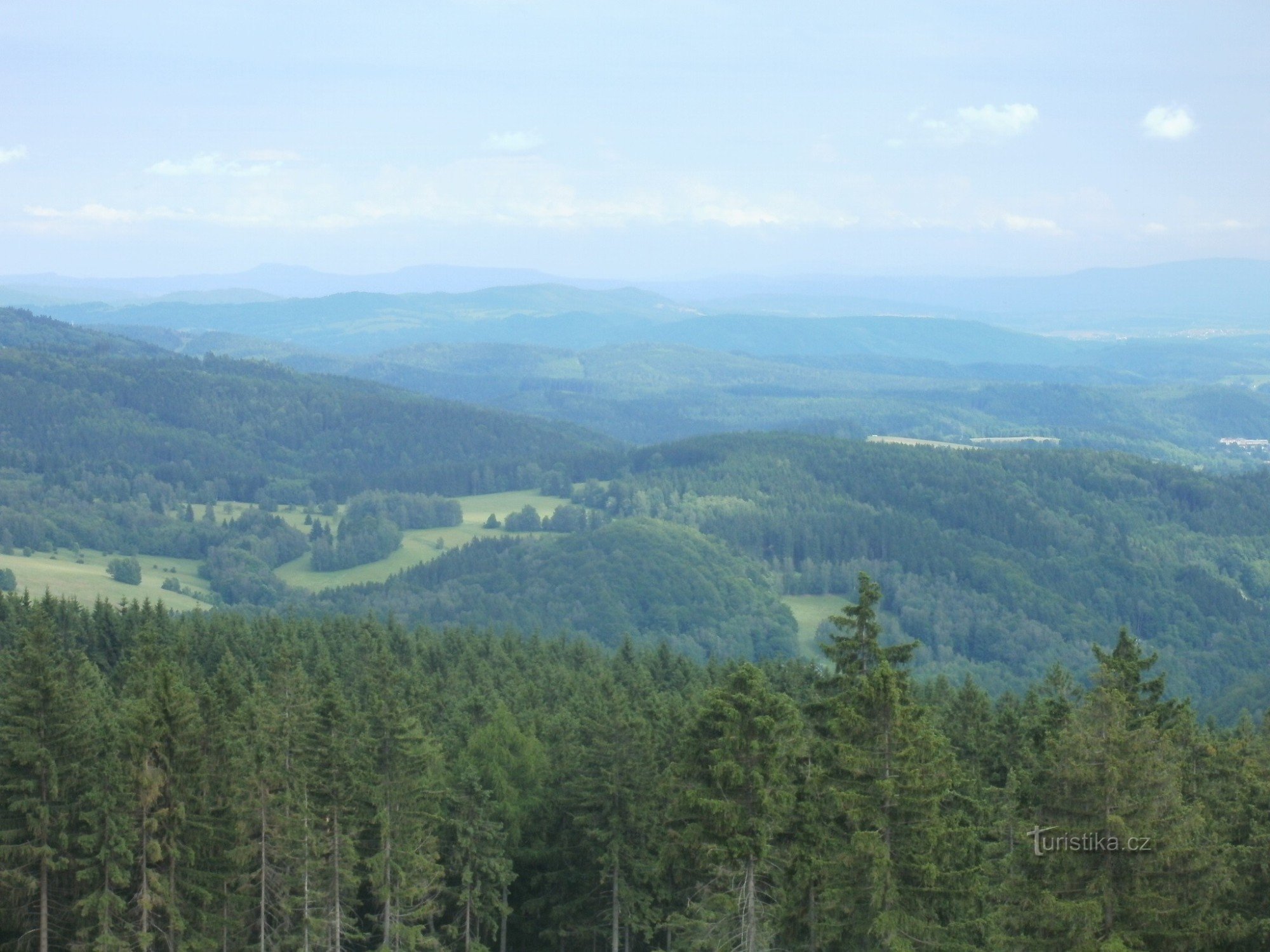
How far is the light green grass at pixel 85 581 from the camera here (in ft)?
508

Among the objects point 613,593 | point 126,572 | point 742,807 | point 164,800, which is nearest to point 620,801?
point 742,807

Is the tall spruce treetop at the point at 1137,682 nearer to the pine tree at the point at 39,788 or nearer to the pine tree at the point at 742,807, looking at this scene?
the pine tree at the point at 742,807

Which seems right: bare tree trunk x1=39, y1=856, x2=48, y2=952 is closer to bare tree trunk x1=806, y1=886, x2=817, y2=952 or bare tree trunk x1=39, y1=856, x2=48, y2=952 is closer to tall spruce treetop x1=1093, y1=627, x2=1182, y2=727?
bare tree trunk x1=806, y1=886, x2=817, y2=952

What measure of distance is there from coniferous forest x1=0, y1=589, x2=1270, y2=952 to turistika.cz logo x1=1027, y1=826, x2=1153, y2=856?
5 centimetres

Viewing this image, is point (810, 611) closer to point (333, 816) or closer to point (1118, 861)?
point (333, 816)

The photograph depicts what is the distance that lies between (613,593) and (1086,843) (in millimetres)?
152621

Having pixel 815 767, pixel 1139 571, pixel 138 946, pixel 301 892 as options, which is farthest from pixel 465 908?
pixel 1139 571

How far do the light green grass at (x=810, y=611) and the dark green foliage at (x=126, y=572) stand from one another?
8663cm

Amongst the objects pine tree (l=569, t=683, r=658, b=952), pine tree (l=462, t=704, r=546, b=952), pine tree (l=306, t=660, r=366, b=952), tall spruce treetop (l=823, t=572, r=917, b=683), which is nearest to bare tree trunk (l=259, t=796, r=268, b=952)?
pine tree (l=306, t=660, r=366, b=952)

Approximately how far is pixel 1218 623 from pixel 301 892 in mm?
162585

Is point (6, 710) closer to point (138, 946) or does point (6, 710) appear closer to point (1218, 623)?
point (138, 946)

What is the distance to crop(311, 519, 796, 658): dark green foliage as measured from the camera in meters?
168

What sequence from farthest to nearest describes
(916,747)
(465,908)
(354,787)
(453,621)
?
(453,621)
(465,908)
(354,787)
(916,747)

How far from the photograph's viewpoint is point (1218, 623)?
178 meters
